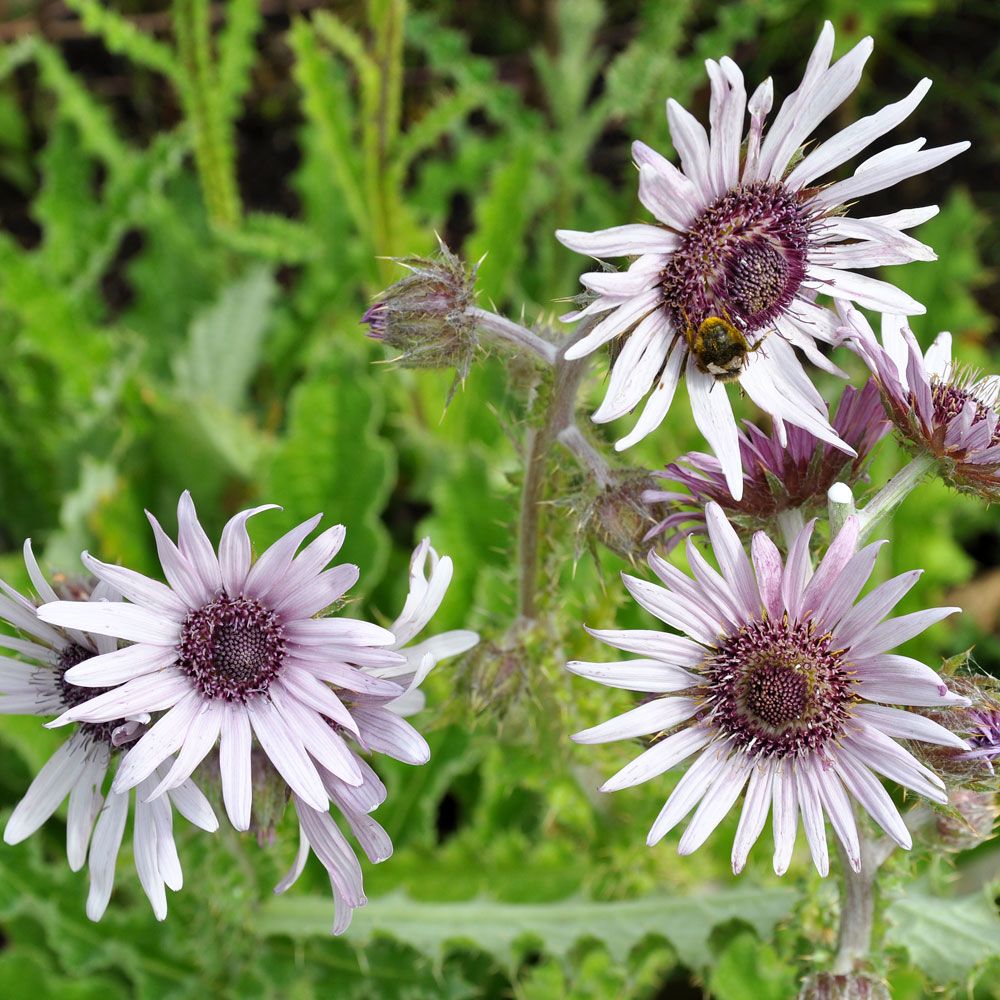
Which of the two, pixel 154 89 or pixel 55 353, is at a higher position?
pixel 154 89

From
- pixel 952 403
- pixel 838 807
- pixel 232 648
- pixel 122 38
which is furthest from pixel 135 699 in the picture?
pixel 122 38

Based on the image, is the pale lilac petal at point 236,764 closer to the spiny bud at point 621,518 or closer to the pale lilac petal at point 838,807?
the spiny bud at point 621,518

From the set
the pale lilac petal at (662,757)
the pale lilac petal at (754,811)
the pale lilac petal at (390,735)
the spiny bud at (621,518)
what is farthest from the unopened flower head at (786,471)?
the pale lilac petal at (390,735)

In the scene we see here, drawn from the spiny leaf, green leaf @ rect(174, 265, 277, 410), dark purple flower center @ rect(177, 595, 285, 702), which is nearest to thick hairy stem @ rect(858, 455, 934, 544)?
dark purple flower center @ rect(177, 595, 285, 702)

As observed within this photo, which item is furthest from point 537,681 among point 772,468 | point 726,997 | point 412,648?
point 726,997

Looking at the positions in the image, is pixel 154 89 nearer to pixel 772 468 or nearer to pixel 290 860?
pixel 290 860
